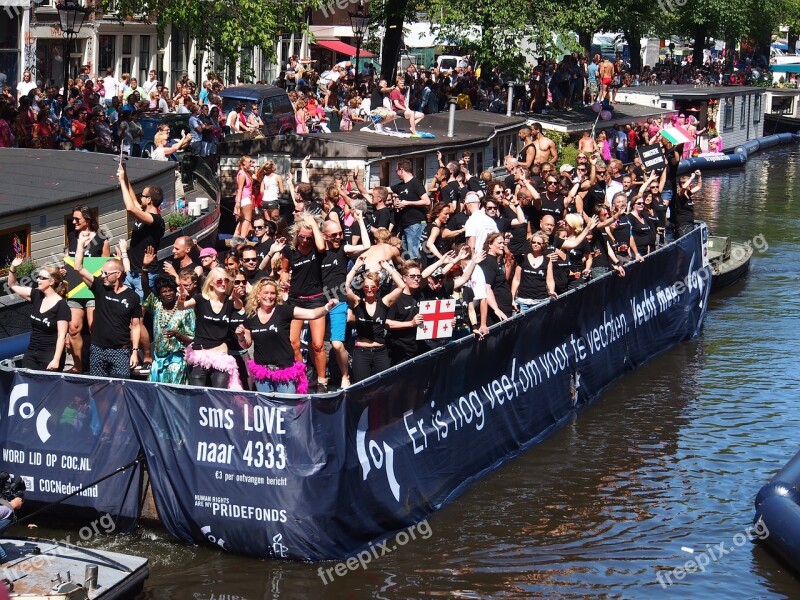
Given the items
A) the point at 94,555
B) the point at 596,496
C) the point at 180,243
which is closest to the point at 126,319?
the point at 180,243

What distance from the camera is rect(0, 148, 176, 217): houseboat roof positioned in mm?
18547

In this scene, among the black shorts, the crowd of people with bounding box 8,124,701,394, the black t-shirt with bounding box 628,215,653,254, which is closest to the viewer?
the crowd of people with bounding box 8,124,701,394

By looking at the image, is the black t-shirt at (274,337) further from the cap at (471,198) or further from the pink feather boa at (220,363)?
the cap at (471,198)

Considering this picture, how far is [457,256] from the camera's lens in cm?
1598

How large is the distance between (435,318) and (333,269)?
1.97 m

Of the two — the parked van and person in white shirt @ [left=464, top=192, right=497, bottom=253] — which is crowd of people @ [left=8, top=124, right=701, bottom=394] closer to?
person in white shirt @ [left=464, top=192, right=497, bottom=253]

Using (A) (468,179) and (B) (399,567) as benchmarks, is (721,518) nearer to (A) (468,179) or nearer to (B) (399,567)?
(B) (399,567)

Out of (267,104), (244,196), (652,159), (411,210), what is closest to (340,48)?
(267,104)

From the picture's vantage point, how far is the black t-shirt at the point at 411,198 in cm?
2050

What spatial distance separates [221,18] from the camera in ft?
102

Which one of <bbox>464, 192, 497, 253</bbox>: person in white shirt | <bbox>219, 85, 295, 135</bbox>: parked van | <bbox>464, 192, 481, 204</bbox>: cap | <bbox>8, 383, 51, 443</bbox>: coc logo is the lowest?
<bbox>8, 383, 51, 443</bbox>: coc logo

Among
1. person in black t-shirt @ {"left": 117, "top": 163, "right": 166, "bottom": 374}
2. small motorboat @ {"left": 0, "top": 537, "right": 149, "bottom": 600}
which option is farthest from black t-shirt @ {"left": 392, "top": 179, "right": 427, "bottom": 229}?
small motorboat @ {"left": 0, "top": 537, "right": 149, "bottom": 600}

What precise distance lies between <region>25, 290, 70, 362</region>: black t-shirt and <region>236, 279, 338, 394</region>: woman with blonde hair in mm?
1894

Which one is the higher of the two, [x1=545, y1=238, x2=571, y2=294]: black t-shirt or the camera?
[x1=545, y1=238, x2=571, y2=294]: black t-shirt
